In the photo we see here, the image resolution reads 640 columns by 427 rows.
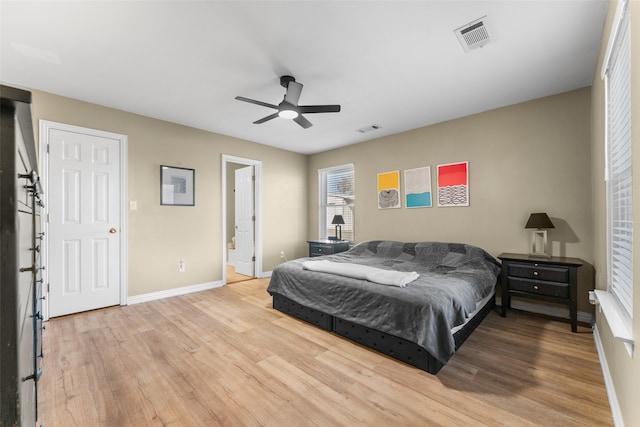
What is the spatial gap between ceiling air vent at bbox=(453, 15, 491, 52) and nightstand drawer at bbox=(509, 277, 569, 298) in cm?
236

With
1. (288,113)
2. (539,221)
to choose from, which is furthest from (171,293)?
(539,221)

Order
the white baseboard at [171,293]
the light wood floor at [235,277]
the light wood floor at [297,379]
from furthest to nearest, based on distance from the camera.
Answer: the light wood floor at [235,277] → the white baseboard at [171,293] → the light wood floor at [297,379]

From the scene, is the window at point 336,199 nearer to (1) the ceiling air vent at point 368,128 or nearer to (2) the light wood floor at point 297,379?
(1) the ceiling air vent at point 368,128

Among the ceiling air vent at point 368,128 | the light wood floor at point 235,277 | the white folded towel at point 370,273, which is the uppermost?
the ceiling air vent at point 368,128

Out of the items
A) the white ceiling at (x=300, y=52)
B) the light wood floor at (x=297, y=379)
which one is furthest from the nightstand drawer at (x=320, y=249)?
the white ceiling at (x=300, y=52)

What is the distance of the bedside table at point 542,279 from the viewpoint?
2656mm

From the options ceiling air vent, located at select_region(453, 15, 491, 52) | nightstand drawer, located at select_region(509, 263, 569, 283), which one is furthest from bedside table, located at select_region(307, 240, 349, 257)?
ceiling air vent, located at select_region(453, 15, 491, 52)

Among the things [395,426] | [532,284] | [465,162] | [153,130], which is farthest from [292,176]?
[395,426]

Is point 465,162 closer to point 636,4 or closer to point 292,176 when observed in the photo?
point 636,4

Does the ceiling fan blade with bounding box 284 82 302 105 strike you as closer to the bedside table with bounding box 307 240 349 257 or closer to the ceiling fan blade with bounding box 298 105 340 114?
the ceiling fan blade with bounding box 298 105 340 114

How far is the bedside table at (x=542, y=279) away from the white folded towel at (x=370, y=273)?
1.18 metres

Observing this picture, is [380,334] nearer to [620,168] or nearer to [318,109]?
[620,168]

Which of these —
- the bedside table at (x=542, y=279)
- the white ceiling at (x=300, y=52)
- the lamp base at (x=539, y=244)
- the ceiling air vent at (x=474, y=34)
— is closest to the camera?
the white ceiling at (x=300, y=52)

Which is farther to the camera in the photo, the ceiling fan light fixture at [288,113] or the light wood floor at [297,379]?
the ceiling fan light fixture at [288,113]
